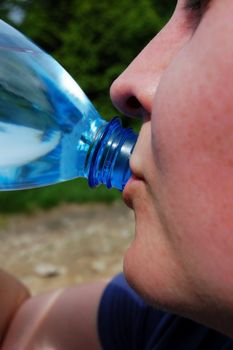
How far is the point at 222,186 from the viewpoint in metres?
0.63

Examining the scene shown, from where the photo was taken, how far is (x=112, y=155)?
81 centimetres

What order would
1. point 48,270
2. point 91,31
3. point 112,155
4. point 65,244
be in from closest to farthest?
point 112,155
point 48,270
point 65,244
point 91,31

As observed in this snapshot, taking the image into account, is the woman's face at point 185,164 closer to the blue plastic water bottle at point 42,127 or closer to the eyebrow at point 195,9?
the eyebrow at point 195,9

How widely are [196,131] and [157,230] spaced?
0.12m

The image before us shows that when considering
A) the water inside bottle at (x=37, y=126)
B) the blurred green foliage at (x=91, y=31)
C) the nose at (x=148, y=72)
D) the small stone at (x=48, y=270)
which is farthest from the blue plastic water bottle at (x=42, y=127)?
the blurred green foliage at (x=91, y=31)

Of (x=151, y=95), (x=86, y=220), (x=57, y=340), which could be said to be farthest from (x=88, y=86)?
(x=151, y=95)

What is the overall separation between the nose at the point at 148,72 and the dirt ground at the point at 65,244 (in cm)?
178

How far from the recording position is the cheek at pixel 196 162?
24.5 inches

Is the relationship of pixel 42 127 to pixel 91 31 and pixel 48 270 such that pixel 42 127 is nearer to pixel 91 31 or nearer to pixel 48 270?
pixel 48 270

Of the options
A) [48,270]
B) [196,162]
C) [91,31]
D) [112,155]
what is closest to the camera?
[196,162]

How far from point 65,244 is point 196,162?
2410 millimetres

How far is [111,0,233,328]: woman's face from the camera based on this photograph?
624 mm

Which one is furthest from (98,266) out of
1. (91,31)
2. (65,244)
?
(91,31)

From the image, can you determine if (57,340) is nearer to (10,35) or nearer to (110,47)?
(10,35)
